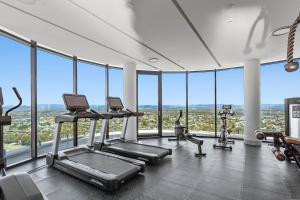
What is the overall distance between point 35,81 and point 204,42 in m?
4.02

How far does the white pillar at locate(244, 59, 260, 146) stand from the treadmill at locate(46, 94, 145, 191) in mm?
4053

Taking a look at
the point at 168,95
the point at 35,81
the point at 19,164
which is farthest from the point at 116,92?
the point at 19,164

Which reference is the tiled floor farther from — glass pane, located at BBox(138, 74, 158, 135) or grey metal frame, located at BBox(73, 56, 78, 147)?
glass pane, located at BBox(138, 74, 158, 135)

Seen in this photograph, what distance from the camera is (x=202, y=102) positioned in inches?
283

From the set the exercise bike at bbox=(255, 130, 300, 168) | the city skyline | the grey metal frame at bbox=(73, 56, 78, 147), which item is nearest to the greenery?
the grey metal frame at bbox=(73, 56, 78, 147)

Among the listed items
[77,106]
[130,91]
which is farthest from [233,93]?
[77,106]

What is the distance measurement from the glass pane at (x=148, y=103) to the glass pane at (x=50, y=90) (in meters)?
2.76

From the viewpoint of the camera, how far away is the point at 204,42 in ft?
13.0

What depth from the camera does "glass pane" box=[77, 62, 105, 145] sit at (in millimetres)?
5418

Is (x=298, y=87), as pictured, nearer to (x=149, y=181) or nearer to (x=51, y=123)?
(x=149, y=181)

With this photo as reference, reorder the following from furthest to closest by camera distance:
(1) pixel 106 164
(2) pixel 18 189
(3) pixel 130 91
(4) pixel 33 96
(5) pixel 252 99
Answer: (3) pixel 130 91
(5) pixel 252 99
(4) pixel 33 96
(1) pixel 106 164
(2) pixel 18 189

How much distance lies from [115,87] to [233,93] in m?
4.48

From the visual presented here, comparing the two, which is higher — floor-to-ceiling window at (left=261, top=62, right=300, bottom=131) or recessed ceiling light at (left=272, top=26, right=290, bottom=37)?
recessed ceiling light at (left=272, top=26, right=290, bottom=37)

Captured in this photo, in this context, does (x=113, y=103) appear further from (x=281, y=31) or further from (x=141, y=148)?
(x=281, y=31)
